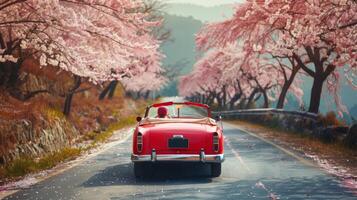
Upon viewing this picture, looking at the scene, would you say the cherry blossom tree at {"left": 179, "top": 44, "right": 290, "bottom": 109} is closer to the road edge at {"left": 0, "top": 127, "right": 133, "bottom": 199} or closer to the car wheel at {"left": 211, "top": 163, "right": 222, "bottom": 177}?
the road edge at {"left": 0, "top": 127, "right": 133, "bottom": 199}

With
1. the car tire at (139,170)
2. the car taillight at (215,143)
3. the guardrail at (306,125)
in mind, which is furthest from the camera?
the guardrail at (306,125)

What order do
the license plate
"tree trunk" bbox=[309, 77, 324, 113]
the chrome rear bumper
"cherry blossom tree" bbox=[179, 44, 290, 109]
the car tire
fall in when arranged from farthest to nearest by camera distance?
"cherry blossom tree" bbox=[179, 44, 290, 109]
"tree trunk" bbox=[309, 77, 324, 113]
the car tire
the license plate
the chrome rear bumper

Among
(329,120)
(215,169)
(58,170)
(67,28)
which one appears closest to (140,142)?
(215,169)

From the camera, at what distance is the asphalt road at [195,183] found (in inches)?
339

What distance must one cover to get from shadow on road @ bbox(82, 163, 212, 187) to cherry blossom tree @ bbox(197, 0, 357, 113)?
4.33 meters

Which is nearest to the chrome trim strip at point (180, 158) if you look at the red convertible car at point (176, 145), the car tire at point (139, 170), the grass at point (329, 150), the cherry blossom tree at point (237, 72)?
A: the red convertible car at point (176, 145)

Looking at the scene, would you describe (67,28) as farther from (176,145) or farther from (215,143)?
(215,143)

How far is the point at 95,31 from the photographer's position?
44.9ft

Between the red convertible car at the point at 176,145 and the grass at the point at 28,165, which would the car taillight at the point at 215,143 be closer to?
the red convertible car at the point at 176,145

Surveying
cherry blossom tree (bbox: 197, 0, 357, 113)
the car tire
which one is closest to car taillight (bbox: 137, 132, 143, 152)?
the car tire

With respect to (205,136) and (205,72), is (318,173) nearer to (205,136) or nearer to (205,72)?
(205,136)

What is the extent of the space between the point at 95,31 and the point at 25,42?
5.38 feet

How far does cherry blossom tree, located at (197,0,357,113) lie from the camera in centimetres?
1439

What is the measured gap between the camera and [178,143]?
34.0 ft
